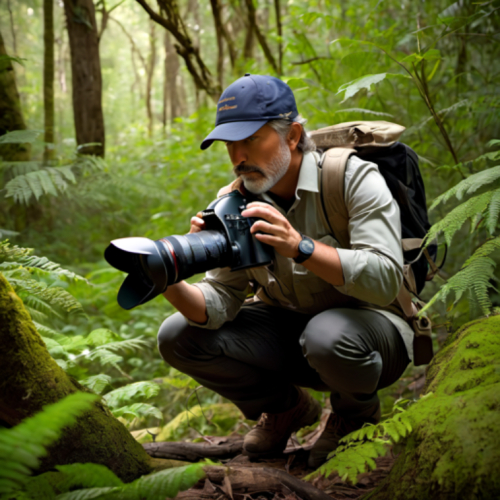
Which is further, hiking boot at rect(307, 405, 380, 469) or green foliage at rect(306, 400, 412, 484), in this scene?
hiking boot at rect(307, 405, 380, 469)

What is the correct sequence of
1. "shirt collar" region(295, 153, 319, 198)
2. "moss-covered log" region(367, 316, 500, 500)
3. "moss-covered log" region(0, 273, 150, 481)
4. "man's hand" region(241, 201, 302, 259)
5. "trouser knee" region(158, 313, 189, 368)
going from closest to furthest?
1. "moss-covered log" region(367, 316, 500, 500)
2. "moss-covered log" region(0, 273, 150, 481)
3. "man's hand" region(241, 201, 302, 259)
4. "shirt collar" region(295, 153, 319, 198)
5. "trouser knee" region(158, 313, 189, 368)

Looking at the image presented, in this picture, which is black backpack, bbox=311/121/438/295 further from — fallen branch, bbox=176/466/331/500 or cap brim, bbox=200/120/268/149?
fallen branch, bbox=176/466/331/500

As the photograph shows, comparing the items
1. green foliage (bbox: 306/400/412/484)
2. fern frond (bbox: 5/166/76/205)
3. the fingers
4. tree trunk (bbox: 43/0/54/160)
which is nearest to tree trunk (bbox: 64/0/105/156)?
tree trunk (bbox: 43/0/54/160)

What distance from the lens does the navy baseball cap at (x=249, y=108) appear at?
6.58 ft

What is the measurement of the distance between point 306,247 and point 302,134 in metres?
0.71

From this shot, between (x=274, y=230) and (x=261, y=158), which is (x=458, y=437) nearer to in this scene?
(x=274, y=230)

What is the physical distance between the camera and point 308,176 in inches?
80.5

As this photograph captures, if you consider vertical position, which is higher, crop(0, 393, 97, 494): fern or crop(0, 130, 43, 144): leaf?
crop(0, 130, 43, 144): leaf

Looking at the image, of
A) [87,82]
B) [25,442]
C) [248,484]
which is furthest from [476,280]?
[87,82]

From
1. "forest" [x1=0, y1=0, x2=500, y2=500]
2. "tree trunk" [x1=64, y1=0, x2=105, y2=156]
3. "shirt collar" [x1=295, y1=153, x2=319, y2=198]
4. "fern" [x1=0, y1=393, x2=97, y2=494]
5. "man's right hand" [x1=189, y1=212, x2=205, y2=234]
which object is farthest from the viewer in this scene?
"tree trunk" [x1=64, y1=0, x2=105, y2=156]

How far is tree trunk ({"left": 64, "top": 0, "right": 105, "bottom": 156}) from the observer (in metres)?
4.12

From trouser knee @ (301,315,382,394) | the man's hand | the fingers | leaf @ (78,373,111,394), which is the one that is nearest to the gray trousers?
trouser knee @ (301,315,382,394)

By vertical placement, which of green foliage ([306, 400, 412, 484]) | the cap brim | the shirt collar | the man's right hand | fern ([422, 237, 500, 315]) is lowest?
green foliage ([306, 400, 412, 484])

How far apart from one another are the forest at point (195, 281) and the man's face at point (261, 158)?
445 millimetres
